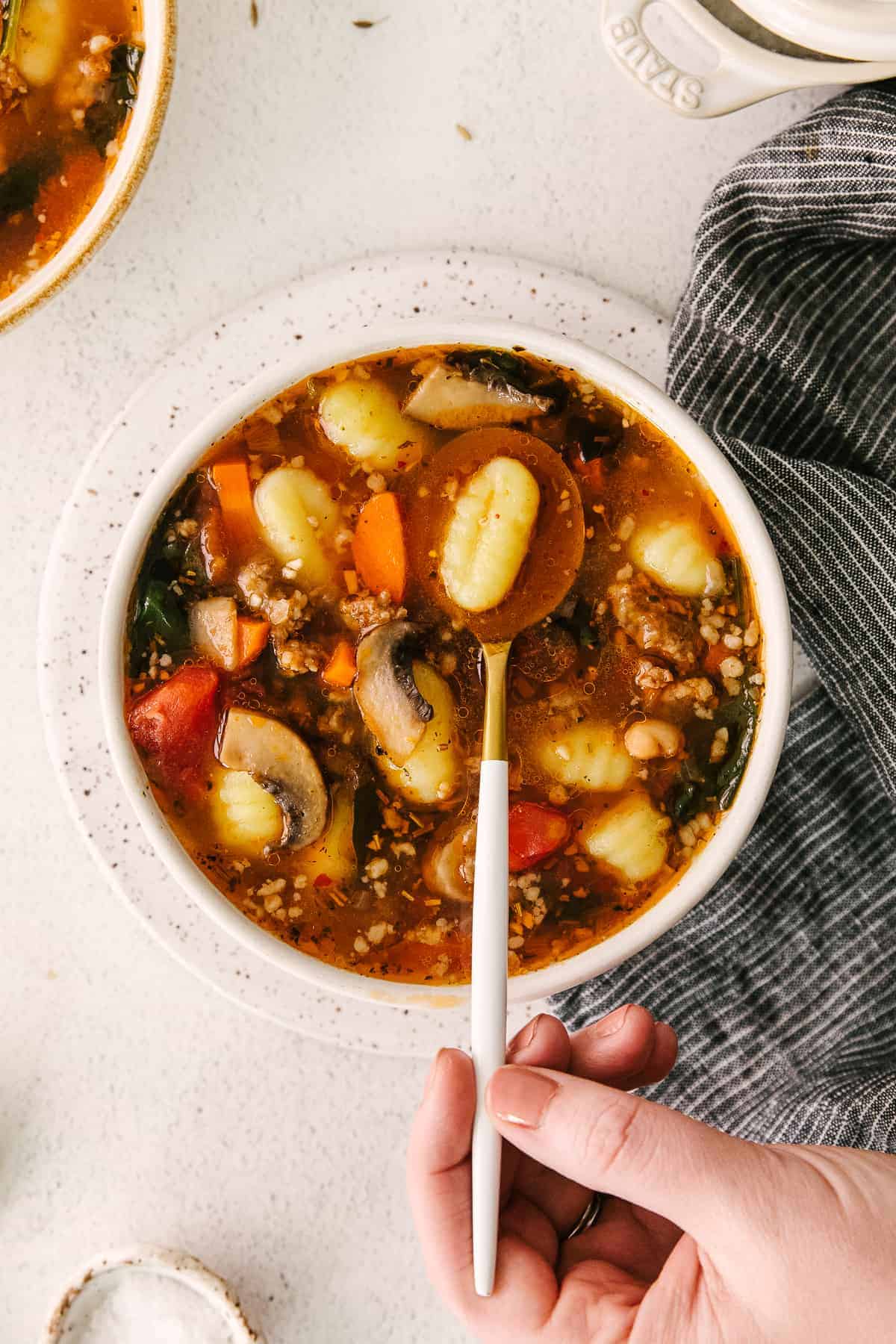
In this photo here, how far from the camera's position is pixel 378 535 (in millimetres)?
1603

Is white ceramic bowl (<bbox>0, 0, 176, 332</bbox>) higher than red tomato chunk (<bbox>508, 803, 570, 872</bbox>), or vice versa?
white ceramic bowl (<bbox>0, 0, 176, 332</bbox>)

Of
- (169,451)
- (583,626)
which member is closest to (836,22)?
(583,626)

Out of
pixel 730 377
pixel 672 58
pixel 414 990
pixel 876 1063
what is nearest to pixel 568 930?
pixel 414 990

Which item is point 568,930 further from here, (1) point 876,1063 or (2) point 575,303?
(2) point 575,303

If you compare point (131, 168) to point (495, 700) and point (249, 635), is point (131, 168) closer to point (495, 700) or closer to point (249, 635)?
point (249, 635)

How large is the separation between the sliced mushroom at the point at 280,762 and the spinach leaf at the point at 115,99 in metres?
0.97

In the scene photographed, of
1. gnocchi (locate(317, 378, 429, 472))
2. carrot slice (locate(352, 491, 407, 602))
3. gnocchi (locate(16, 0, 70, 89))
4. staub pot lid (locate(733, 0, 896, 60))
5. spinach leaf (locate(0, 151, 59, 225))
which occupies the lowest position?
carrot slice (locate(352, 491, 407, 602))

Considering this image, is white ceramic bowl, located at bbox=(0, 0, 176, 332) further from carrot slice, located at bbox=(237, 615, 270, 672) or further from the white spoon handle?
the white spoon handle

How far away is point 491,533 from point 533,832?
43cm

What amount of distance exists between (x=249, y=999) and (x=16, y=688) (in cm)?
65

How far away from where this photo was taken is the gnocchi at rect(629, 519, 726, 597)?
1612 mm

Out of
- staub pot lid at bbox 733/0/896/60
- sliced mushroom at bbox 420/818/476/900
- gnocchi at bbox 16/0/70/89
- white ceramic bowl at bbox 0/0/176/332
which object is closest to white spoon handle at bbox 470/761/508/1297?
sliced mushroom at bbox 420/818/476/900

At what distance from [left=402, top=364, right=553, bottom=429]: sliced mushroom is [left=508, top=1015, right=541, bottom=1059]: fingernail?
84 centimetres

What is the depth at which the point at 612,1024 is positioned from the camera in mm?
1659
